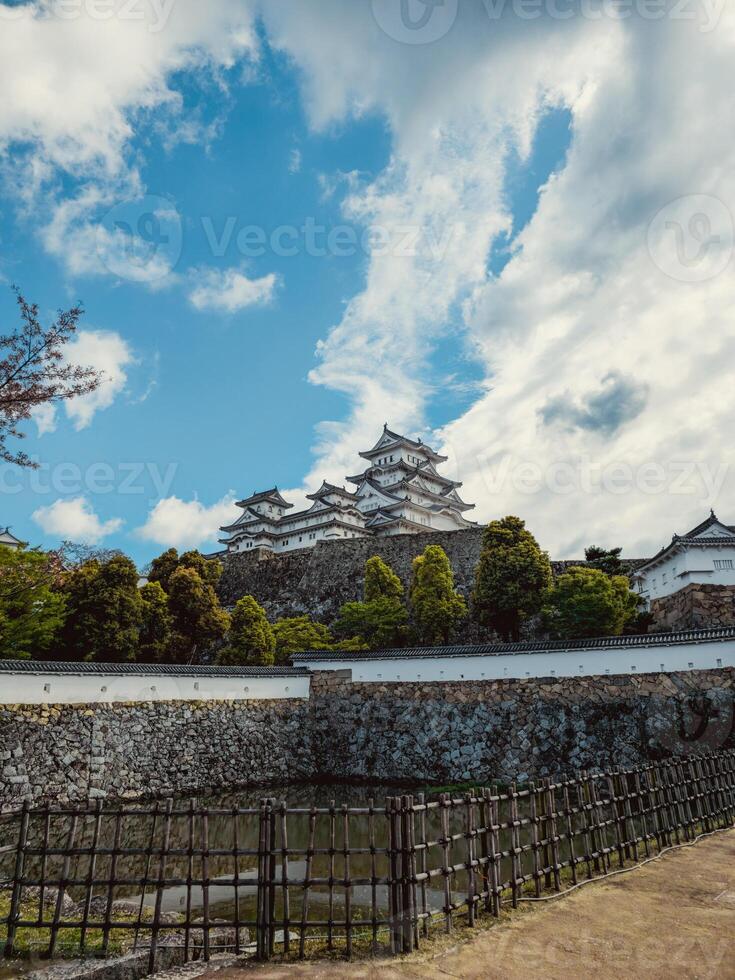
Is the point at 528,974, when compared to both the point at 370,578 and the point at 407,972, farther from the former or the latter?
the point at 370,578

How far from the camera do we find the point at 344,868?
6.71 metres

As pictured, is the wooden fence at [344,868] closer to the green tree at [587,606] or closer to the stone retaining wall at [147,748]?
the stone retaining wall at [147,748]

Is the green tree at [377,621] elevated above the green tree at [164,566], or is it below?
below

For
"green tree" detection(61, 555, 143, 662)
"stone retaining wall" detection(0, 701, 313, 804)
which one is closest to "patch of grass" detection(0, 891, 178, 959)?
"stone retaining wall" detection(0, 701, 313, 804)

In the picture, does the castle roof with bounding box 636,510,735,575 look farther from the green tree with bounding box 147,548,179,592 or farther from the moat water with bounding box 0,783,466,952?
the green tree with bounding box 147,548,179,592

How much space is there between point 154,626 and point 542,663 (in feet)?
42.0

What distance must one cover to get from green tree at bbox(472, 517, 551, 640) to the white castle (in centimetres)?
1376

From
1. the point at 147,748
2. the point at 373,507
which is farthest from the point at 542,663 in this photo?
the point at 373,507

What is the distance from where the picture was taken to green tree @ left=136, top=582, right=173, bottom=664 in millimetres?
21125

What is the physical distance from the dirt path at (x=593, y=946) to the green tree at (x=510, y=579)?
1707 cm

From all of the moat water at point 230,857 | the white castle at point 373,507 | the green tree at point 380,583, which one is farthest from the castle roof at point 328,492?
the moat water at point 230,857

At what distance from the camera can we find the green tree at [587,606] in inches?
834

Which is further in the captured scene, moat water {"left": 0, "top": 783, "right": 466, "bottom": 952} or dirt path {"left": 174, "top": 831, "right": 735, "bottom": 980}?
moat water {"left": 0, "top": 783, "right": 466, "bottom": 952}

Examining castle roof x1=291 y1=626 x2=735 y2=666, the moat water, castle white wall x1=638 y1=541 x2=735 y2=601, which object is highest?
castle white wall x1=638 y1=541 x2=735 y2=601
